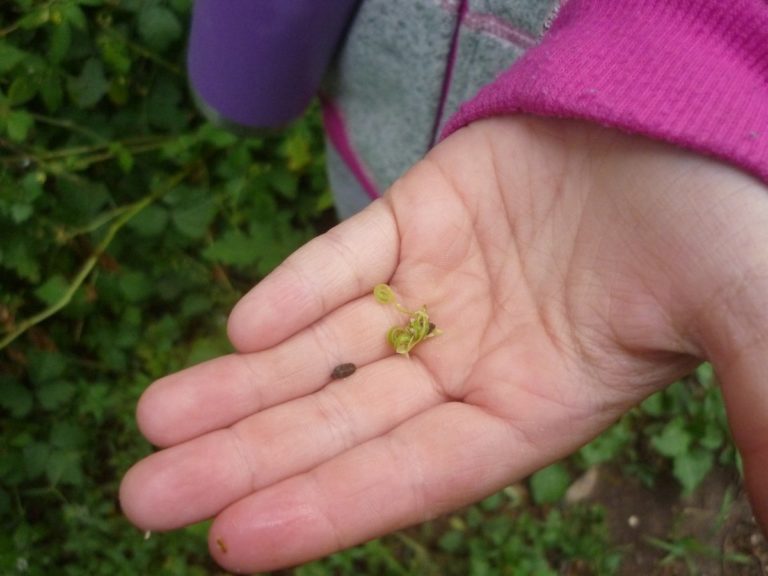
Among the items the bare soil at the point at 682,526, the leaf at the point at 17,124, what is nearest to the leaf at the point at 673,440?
the bare soil at the point at 682,526

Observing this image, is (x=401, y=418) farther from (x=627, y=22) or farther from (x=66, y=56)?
(x=66, y=56)

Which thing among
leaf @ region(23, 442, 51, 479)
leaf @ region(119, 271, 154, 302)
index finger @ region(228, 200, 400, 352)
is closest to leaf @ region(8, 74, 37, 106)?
leaf @ region(119, 271, 154, 302)

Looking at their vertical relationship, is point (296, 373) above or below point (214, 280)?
above

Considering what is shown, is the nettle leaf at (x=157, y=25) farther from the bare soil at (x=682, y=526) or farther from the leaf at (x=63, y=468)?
the bare soil at (x=682, y=526)

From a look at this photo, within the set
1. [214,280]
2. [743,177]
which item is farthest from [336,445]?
[214,280]

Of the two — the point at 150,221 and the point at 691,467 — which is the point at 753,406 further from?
the point at 150,221

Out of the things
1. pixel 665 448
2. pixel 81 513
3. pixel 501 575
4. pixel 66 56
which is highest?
pixel 66 56

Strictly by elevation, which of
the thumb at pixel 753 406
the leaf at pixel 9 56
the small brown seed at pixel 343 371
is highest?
the thumb at pixel 753 406
